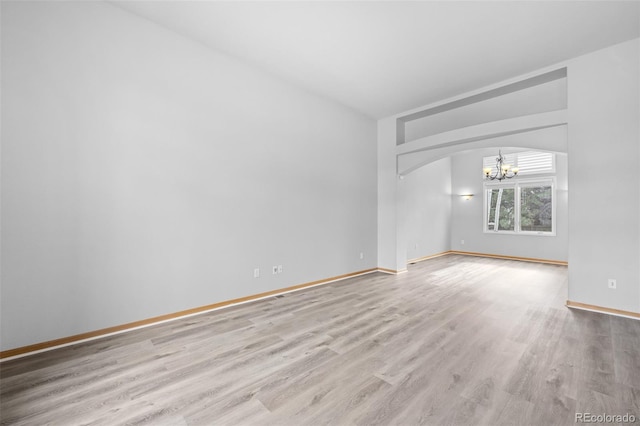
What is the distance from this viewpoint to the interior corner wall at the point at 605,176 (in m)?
3.29

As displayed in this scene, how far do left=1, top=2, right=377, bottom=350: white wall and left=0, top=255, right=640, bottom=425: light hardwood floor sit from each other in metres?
0.51

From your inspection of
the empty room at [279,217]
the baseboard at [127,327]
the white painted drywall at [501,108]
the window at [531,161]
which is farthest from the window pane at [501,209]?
the baseboard at [127,327]

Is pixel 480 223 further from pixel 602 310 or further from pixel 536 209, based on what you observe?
pixel 602 310

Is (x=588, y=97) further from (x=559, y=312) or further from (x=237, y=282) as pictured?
(x=237, y=282)

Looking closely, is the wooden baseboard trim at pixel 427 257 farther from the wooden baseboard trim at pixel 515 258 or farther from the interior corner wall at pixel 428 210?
the wooden baseboard trim at pixel 515 258

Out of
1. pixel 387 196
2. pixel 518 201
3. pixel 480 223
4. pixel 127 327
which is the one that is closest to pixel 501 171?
pixel 518 201

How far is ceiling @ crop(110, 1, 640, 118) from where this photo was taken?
9.23 feet

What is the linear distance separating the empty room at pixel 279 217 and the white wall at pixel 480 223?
2.89 meters

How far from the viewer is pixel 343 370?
2162mm

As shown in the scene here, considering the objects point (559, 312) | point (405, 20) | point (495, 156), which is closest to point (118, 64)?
point (405, 20)

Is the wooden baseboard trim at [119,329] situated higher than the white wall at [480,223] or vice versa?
the white wall at [480,223]

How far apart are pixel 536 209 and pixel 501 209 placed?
0.83 meters

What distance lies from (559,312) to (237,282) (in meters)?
4.27

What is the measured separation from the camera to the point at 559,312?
3455 millimetres
